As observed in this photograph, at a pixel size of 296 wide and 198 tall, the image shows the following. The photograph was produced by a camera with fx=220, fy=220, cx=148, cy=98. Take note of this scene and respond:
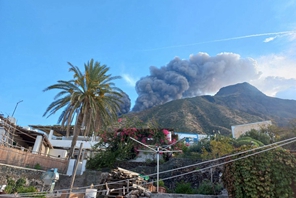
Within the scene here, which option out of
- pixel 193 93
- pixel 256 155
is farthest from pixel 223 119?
pixel 256 155

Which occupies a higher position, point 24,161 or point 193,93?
point 193,93

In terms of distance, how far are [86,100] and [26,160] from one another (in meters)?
6.30

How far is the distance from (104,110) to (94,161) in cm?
491

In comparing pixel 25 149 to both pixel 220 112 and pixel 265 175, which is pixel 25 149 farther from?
pixel 220 112

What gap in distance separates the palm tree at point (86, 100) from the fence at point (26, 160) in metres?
3.22

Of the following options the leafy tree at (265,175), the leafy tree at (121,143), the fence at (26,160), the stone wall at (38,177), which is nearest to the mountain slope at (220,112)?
the leafy tree at (121,143)

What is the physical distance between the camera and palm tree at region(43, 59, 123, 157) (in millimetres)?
15055

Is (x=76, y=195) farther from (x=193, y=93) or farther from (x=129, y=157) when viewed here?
(x=193, y=93)

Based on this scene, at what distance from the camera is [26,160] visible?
1593 cm

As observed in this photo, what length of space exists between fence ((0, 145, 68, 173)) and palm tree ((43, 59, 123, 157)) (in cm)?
322

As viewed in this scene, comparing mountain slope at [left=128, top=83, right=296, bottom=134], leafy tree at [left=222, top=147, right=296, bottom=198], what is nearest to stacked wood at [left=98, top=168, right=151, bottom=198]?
leafy tree at [left=222, top=147, right=296, bottom=198]

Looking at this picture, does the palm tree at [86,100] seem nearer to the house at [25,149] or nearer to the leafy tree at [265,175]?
the house at [25,149]

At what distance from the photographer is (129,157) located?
18672mm

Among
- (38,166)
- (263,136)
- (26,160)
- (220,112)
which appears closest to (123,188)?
(26,160)
